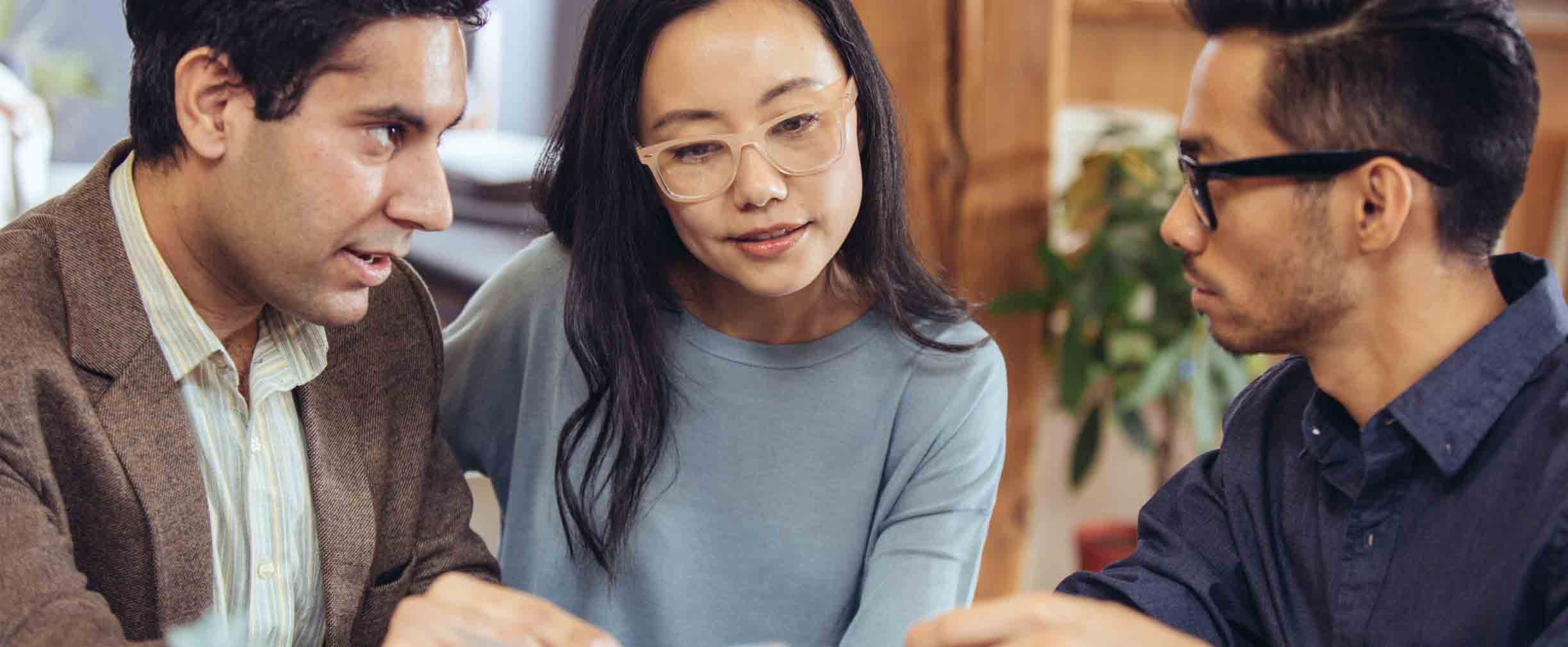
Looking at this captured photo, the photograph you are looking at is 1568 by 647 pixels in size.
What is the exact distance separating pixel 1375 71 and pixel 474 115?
2.82m

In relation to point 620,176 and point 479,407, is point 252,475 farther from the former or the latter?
point 620,176

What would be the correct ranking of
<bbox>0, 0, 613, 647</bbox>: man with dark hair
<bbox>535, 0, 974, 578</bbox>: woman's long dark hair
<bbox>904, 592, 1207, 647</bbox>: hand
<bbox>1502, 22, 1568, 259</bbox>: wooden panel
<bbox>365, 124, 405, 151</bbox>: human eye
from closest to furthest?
<bbox>904, 592, 1207, 647</bbox>: hand → <bbox>0, 0, 613, 647</bbox>: man with dark hair → <bbox>365, 124, 405, 151</bbox>: human eye → <bbox>535, 0, 974, 578</bbox>: woman's long dark hair → <bbox>1502, 22, 1568, 259</bbox>: wooden panel

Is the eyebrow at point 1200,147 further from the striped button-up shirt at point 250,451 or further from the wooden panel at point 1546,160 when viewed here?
the wooden panel at point 1546,160

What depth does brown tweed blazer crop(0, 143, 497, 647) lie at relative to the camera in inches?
47.4

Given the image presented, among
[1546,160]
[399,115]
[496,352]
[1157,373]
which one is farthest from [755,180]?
[1546,160]

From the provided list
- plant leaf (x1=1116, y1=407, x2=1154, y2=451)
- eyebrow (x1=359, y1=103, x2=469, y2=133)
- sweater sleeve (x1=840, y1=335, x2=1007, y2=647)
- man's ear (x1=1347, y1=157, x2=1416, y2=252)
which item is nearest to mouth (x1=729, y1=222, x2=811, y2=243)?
sweater sleeve (x1=840, y1=335, x2=1007, y2=647)

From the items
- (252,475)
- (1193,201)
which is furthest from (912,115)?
(252,475)

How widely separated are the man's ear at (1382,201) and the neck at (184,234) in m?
1.11

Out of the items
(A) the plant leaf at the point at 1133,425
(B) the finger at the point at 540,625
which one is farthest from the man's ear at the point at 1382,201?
(A) the plant leaf at the point at 1133,425

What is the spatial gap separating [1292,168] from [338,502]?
104 cm

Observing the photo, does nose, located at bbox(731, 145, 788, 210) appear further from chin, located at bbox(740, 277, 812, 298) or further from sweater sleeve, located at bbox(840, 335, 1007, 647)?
sweater sleeve, located at bbox(840, 335, 1007, 647)

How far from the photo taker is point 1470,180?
1.25 meters

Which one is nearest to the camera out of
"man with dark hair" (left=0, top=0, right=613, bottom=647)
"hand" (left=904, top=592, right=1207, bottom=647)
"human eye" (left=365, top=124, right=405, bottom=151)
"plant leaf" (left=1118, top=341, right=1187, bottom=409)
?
"hand" (left=904, top=592, right=1207, bottom=647)

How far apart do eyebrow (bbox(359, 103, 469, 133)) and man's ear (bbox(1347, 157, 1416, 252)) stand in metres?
0.90
